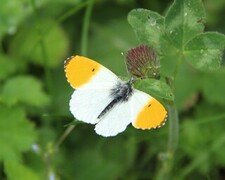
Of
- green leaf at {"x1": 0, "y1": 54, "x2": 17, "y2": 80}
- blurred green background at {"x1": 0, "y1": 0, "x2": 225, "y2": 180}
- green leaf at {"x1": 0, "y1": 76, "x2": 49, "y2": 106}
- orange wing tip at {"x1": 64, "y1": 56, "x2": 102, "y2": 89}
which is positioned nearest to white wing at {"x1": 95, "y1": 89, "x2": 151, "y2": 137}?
orange wing tip at {"x1": 64, "y1": 56, "x2": 102, "y2": 89}

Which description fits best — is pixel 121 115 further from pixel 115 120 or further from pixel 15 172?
pixel 15 172

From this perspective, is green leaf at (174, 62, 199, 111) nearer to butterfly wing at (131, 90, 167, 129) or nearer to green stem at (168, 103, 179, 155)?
green stem at (168, 103, 179, 155)

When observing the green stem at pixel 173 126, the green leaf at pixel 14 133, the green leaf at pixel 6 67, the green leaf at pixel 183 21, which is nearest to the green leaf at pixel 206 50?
the green leaf at pixel 183 21

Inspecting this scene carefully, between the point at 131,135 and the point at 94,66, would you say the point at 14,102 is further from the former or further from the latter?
the point at 94,66

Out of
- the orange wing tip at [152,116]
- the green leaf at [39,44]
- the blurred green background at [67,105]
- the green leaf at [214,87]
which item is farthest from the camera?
the green leaf at [39,44]

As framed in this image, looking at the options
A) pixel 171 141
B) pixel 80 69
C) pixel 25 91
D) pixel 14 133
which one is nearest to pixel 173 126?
pixel 171 141

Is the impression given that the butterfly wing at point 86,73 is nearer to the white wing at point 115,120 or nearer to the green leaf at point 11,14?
the white wing at point 115,120
